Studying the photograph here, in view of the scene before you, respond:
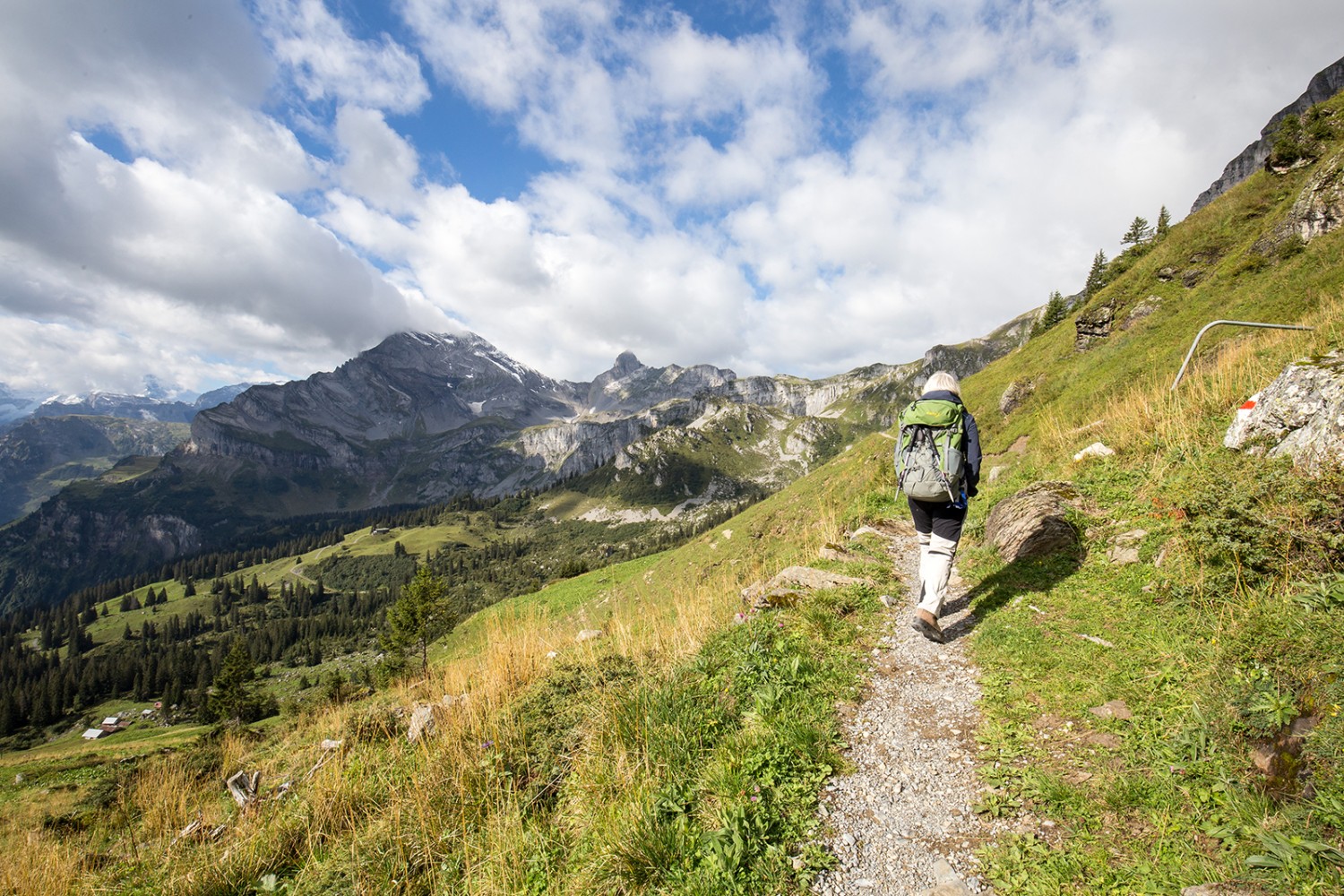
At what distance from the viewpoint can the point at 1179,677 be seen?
16.4 feet

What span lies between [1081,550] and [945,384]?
4.18 metres

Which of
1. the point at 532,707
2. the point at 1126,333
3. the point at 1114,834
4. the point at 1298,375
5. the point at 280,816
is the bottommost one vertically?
the point at 280,816

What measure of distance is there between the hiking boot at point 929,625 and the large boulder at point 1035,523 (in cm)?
341

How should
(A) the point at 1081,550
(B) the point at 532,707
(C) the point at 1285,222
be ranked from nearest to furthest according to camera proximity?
(B) the point at 532,707
(A) the point at 1081,550
(C) the point at 1285,222

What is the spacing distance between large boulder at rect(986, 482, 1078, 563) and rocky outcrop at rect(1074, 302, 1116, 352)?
2595 cm

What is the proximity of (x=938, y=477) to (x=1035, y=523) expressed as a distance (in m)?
3.82

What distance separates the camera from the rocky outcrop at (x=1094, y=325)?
1185 inches

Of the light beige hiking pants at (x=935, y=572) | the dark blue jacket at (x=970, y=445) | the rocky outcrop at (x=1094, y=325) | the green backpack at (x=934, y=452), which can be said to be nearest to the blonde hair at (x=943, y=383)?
the dark blue jacket at (x=970, y=445)

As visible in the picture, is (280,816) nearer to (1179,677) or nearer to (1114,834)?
(1114,834)

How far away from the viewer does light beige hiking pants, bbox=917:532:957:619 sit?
7.88 metres

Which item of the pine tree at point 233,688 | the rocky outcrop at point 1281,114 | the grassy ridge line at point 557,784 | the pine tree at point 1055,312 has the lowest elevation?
the pine tree at point 233,688

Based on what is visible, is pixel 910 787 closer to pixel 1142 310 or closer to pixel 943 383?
pixel 943 383

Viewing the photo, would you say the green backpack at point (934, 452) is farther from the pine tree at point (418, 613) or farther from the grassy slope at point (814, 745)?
the pine tree at point (418, 613)

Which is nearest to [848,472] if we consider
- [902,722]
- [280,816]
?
[902,722]
